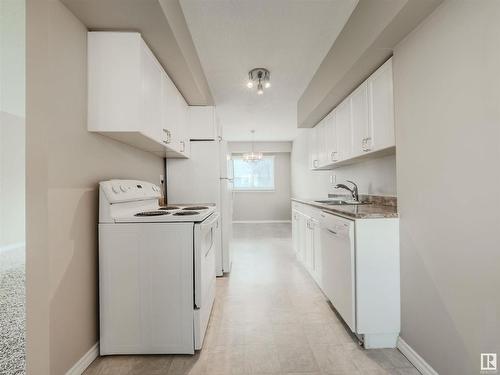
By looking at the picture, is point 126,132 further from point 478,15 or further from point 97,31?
point 478,15

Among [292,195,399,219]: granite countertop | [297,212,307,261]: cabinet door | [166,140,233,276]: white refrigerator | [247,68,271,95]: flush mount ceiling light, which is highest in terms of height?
[247,68,271,95]: flush mount ceiling light

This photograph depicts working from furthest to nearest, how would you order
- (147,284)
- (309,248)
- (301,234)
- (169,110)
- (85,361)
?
(301,234)
(309,248)
(169,110)
(147,284)
(85,361)

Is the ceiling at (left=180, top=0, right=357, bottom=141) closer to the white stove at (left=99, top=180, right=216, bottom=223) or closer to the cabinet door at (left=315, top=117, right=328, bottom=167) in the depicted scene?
the cabinet door at (left=315, top=117, right=328, bottom=167)

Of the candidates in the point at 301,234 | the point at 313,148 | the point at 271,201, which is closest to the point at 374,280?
the point at 301,234

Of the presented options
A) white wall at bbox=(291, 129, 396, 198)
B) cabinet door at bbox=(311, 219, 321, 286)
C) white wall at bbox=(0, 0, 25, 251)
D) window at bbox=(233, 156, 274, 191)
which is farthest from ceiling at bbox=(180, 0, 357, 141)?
window at bbox=(233, 156, 274, 191)

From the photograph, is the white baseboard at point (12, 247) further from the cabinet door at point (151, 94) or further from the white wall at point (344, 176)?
the white wall at point (344, 176)

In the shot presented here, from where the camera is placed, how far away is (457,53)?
124cm

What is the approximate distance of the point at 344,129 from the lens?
2.71 meters

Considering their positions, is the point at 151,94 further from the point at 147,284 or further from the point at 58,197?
the point at 147,284

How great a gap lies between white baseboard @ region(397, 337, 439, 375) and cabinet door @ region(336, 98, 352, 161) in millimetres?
1702

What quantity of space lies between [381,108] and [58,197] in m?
2.33

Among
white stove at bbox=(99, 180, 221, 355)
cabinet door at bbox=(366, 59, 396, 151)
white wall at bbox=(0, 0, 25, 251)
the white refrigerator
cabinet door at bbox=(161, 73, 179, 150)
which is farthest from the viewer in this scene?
the white refrigerator

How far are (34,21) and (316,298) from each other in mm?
2959

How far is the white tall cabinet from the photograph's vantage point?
1.88 m
